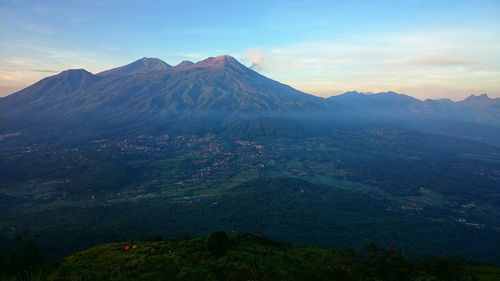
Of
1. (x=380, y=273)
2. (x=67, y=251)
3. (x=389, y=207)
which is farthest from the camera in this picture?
(x=389, y=207)

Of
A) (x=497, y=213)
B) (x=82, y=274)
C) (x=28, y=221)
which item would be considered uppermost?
(x=82, y=274)

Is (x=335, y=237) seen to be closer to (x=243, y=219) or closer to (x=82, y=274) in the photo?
(x=243, y=219)

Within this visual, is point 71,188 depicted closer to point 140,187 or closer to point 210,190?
point 140,187

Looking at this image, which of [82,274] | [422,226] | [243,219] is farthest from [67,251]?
[422,226]

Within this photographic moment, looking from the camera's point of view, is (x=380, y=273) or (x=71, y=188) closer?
(x=380, y=273)

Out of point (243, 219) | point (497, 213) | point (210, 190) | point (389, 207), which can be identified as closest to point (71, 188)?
point (210, 190)

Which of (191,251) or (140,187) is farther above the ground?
(191,251)

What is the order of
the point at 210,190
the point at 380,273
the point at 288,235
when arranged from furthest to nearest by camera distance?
the point at 210,190 → the point at 288,235 → the point at 380,273
